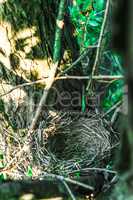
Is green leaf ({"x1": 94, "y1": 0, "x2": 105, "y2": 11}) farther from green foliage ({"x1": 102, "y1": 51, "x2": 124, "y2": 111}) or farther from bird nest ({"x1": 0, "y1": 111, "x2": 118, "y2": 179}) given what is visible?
bird nest ({"x1": 0, "y1": 111, "x2": 118, "y2": 179})

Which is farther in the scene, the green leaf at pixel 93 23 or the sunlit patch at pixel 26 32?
the green leaf at pixel 93 23

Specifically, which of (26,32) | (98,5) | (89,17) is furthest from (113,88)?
(26,32)

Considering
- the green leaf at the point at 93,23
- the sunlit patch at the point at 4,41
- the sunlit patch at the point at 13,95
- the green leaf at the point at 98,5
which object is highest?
the green leaf at the point at 98,5

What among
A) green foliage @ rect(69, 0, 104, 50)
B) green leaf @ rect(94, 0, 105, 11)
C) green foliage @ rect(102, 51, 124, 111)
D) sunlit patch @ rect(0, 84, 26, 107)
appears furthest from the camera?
green leaf @ rect(94, 0, 105, 11)

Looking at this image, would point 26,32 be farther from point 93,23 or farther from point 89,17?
point 93,23

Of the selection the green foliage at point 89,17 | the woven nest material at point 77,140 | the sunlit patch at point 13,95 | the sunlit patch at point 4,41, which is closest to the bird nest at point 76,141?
the woven nest material at point 77,140

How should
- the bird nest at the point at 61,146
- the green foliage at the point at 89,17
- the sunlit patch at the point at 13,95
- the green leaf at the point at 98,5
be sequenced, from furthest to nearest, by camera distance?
the green leaf at the point at 98,5 < the green foliage at the point at 89,17 < the sunlit patch at the point at 13,95 < the bird nest at the point at 61,146

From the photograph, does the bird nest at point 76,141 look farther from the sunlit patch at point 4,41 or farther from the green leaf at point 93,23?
the green leaf at point 93,23

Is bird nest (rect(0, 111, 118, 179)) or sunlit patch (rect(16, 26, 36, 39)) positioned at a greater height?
sunlit patch (rect(16, 26, 36, 39))

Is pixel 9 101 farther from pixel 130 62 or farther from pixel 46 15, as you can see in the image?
pixel 130 62

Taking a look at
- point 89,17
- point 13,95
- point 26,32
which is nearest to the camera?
point 26,32

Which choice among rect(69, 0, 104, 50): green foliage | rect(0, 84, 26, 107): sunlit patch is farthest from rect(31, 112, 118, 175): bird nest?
rect(69, 0, 104, 50): green foliage

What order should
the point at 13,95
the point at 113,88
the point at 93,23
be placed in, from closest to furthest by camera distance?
the point at 13,95
the point at 113,88
the point at 93,23

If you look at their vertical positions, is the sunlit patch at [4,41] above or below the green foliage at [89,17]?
below
